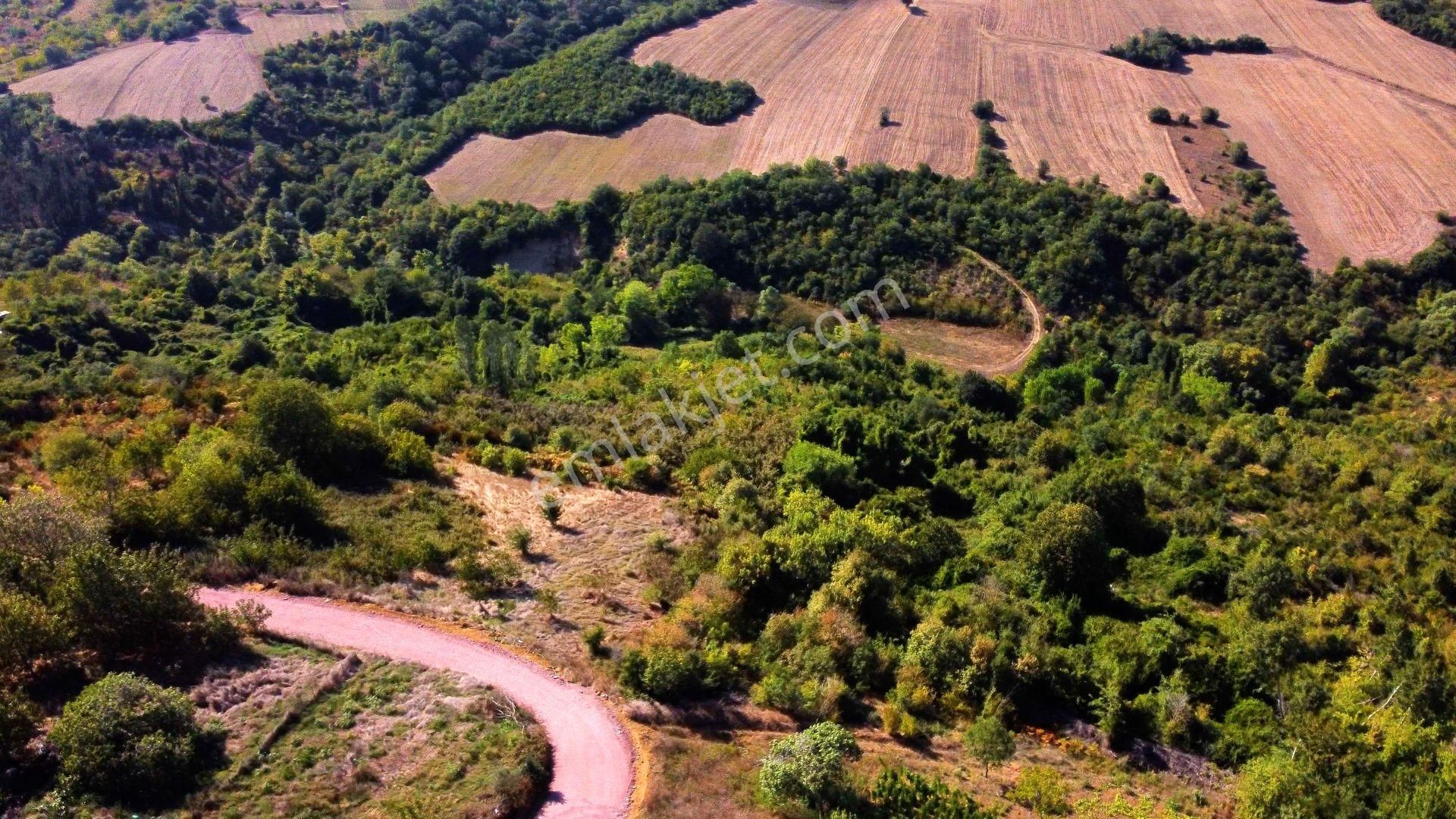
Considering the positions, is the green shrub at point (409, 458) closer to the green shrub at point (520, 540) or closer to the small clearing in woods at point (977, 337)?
the green shrub at point (520, 540)

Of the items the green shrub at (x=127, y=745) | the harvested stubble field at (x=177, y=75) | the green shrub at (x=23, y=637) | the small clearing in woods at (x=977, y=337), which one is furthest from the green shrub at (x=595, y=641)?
the harvested stubble field at (x=177, y=75)

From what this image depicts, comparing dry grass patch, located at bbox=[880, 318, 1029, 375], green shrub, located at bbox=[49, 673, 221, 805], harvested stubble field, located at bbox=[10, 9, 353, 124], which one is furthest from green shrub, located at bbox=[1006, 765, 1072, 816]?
harvested stubble field, located at bbox=[10, 9, 353, 124]

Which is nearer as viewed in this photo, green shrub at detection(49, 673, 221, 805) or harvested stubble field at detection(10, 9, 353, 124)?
green shrub at detection(49, 673, 221, 805)

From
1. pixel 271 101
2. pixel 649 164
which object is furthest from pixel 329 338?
pixel 271 101

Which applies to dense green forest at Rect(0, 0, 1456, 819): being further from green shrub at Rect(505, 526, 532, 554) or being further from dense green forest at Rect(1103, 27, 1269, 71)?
dense green forest at Rect(1103, 27, 1269, 71)

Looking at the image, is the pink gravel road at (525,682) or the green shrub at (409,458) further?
the green shrub at (409,458)

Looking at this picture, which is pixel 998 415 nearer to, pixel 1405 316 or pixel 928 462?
pixel 928 462

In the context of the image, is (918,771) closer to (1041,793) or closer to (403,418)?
(1041,793)

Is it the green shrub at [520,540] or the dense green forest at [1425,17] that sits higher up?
the dense green forest at [1425,17]
